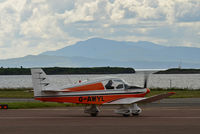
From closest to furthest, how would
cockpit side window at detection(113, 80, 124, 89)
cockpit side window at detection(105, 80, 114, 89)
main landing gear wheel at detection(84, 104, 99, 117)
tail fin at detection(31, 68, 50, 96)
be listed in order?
1. tail fin at detection(31, 68, 50, 96)
2. cockpit side window at detection(105, 80, 114, 89)
3. cockpit side window at detection(113, 80, 124, 89)
4. main landing gear wheel at detection(84, 104, 99, 117)

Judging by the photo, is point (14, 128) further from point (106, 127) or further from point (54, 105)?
point (54, 105)

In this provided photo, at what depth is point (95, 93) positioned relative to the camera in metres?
24.9

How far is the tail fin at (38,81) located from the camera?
24219 mm

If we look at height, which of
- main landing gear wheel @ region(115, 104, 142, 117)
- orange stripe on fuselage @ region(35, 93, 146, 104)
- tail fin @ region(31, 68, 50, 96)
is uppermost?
tail fin @ region(31, 68, 50, 96)

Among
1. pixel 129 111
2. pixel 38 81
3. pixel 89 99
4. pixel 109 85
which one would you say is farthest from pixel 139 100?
pixel 38 81

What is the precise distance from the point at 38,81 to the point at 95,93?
3021 millimetres

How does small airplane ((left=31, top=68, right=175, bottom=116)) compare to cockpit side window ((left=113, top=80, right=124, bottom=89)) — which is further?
cockpit side window ((left=113, top=80, right=124, bottom=89))

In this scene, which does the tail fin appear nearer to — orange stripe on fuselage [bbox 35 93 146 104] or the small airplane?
the small airplane

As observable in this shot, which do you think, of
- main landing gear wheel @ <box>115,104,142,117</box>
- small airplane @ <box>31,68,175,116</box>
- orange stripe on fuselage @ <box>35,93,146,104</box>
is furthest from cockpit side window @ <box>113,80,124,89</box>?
main landing gear wheel @ <box>115,104,142,117</box>

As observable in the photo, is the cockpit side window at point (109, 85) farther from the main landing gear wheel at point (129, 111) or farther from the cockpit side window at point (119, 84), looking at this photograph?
the main landing gear wheel at point (129, 111)

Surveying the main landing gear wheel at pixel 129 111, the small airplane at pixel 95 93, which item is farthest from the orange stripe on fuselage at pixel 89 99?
the main landing gear wheel at pixel 129 111

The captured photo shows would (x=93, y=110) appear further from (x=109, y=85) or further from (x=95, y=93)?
(x=109, y=85)

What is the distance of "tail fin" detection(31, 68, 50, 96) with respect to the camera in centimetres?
2422

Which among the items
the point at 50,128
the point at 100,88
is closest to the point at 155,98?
the point at 100,88
